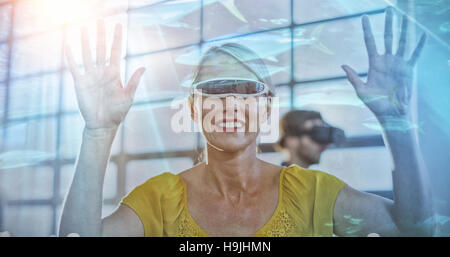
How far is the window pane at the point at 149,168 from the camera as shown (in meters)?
1.56

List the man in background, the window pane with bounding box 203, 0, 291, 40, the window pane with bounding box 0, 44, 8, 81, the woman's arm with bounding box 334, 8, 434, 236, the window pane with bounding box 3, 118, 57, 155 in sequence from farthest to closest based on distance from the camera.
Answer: the window pane with bounding box 0, 44, 8, 81, the window pane with bounding box 3, 118, 57, 155, the window pane with bounding box 203, 0, 291, 40, the man in background, the woman's arm with bounding box 334, 8, 434, 236

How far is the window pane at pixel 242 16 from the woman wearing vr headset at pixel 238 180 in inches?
3.3

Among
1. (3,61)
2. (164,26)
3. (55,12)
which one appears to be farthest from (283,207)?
(3,61)

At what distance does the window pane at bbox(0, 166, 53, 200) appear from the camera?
1.66 metres

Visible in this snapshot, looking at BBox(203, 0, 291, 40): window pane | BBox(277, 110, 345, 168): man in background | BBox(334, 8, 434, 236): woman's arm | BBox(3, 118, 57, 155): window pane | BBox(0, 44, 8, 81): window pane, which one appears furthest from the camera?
BBox(0, 44, 8, 81): window pane

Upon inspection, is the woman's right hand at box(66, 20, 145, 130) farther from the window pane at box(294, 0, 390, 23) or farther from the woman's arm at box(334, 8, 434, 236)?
the woman's arm at box(334, 8, 434, 236)

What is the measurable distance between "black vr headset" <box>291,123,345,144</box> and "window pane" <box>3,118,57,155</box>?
961 mm

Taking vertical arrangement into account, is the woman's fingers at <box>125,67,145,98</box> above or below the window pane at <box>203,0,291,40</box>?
below

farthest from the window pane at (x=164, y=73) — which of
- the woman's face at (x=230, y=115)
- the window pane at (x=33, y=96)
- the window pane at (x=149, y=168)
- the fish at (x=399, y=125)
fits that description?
the fish at (x=399, y=125)

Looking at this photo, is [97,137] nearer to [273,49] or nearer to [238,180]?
[238,180]

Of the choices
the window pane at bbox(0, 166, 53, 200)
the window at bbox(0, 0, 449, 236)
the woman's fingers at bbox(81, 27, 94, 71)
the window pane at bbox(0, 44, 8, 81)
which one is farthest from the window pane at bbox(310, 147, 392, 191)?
the window pane at bbox(0, 44, 8, 81)

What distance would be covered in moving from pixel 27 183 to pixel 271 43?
1100mm
